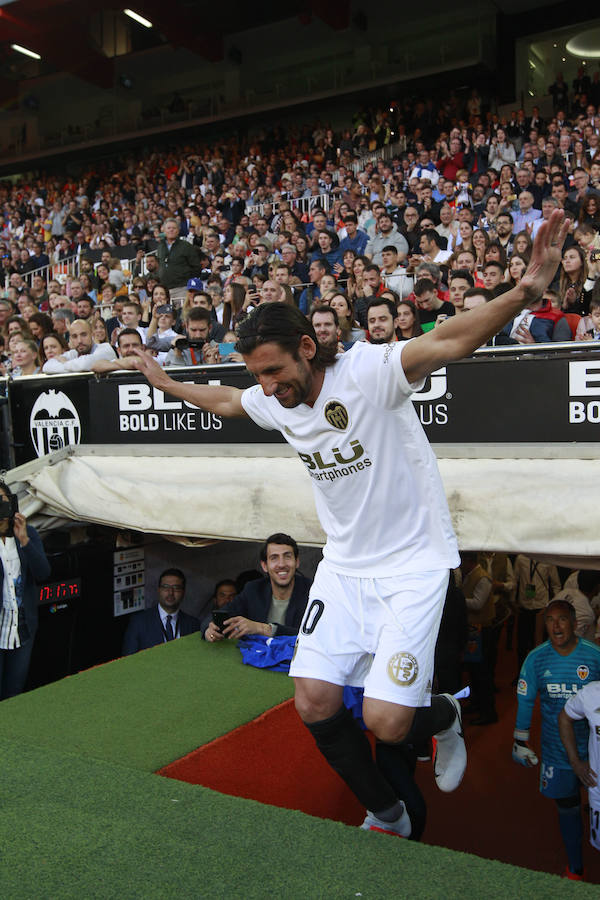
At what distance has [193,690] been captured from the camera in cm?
477

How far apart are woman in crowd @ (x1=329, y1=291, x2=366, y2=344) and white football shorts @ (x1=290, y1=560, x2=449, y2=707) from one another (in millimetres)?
3660

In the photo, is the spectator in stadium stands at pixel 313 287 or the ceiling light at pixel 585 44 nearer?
the spectator in stadium stands at pixel 313 287

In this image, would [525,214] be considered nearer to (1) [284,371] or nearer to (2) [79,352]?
(2) [79,352]

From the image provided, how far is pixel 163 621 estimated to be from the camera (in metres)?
7.26

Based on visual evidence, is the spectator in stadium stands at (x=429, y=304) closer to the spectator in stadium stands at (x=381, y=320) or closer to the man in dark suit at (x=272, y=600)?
the spectator in stadium stands at (x=381, y=320)

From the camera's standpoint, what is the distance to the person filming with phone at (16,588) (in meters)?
6.16

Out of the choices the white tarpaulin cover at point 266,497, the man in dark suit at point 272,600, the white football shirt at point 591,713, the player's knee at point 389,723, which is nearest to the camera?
the player's knee at point 389,723

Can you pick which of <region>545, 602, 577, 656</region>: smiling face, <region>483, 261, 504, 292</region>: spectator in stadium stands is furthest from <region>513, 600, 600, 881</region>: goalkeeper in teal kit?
<region>483, 261, 504, 292</region>: spectator in stadium stands

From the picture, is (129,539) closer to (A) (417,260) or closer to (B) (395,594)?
(A) (417,260)

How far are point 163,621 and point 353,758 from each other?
4.60 meters

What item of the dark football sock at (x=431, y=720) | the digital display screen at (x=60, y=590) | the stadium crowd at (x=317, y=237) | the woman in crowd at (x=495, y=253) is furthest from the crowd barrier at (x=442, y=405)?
the woman in crowd at (x=495, y=253)

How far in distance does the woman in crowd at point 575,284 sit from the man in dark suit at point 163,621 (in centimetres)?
409

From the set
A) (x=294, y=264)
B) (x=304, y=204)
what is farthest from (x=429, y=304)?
(x=304, y=204)

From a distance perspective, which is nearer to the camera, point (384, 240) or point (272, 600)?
point (272, 600)
